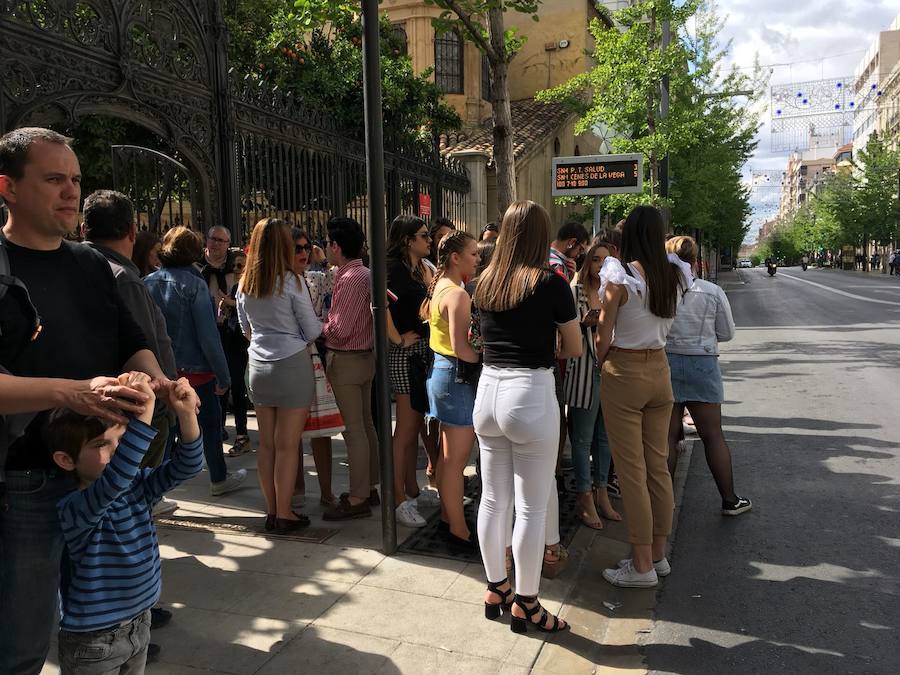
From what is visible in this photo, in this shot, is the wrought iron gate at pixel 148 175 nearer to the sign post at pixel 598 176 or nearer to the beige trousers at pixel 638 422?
the beige trousers at pixel 638 422

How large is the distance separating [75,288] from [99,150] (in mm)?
11867

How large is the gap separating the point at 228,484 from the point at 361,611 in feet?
7.34

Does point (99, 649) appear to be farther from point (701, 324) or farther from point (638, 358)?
point (701, 324)

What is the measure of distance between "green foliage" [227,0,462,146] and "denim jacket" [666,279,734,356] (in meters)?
6.76

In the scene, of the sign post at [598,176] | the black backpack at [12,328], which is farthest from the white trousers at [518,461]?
the sign post at [598,176]

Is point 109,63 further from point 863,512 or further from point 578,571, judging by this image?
point 863,512

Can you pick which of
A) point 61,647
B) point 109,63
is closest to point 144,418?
point 61,647

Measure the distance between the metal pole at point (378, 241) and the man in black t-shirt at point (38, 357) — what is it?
1.99m

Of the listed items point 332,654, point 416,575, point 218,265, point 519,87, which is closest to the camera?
point 332,654

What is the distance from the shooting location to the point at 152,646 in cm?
A: 314

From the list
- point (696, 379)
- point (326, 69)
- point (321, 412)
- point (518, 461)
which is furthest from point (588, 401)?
point (326, 69)

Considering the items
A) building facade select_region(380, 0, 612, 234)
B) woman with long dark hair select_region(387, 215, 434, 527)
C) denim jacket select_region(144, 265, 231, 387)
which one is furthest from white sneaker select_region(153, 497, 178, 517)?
building facade select_region(380, 0, 612, 234)

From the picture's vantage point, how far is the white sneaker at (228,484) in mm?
5312

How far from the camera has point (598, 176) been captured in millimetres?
10852
